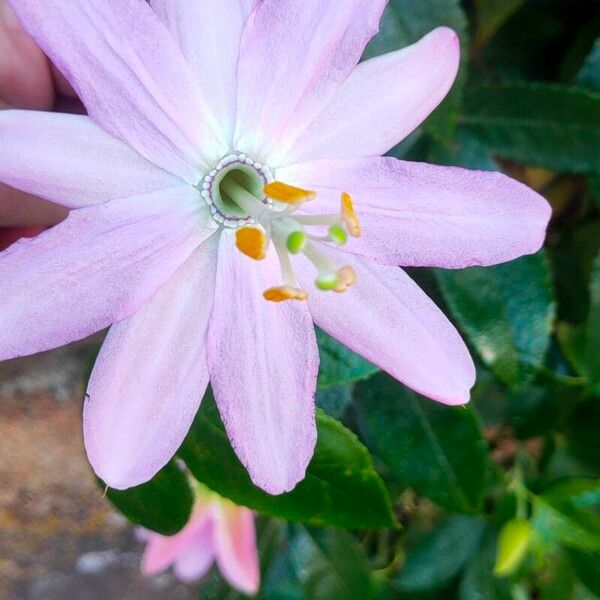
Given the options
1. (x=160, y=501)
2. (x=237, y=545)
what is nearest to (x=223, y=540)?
(x=237, y=545)

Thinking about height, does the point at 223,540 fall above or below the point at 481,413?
above

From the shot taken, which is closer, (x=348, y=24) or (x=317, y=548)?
(x=348, y=24)

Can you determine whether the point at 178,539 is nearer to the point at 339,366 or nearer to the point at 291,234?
the point at 339,366

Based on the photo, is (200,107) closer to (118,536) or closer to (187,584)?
(118,536)

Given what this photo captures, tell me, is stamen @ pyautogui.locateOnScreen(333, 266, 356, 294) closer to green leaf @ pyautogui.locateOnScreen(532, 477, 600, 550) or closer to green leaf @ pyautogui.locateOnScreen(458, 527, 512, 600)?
green leaf @ pyautogui.locateOnScreen(532, 477, 600, 550)

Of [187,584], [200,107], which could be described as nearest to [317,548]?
[187,584]
